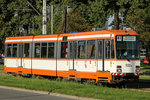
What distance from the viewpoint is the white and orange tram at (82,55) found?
21328mm

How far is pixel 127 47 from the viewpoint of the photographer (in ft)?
70.9

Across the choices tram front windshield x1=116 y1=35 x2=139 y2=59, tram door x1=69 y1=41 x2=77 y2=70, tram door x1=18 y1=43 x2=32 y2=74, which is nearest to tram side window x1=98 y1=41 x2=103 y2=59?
tram front windshield x1=116 y1=35 x2=139 y2=59

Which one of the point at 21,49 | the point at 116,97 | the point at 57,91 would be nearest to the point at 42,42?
the point at 21,49

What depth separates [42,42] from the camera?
27.5 m

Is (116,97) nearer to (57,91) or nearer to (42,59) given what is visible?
(57,91)

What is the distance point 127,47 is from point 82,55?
10.5 ft

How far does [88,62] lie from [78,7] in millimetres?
33282

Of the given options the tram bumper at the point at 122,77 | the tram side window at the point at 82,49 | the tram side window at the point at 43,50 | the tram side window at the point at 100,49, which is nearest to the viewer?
the tram bumper at the point at 122,77

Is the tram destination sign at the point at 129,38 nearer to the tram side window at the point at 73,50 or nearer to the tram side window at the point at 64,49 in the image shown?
the tram side window at the point at 73,50

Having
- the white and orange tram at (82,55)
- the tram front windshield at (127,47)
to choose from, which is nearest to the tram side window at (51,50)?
the white and orange tram at (82,55)

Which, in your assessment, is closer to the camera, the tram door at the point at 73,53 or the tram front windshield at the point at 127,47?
the tram front windshield at the point at 127,47

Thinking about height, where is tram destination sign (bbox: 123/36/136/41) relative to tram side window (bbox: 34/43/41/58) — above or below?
above

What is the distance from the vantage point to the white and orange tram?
21.3 m

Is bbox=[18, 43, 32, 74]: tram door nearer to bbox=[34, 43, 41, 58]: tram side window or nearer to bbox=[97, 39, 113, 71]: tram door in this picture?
bbox=[34, 43, 41, 58]: tram side window
